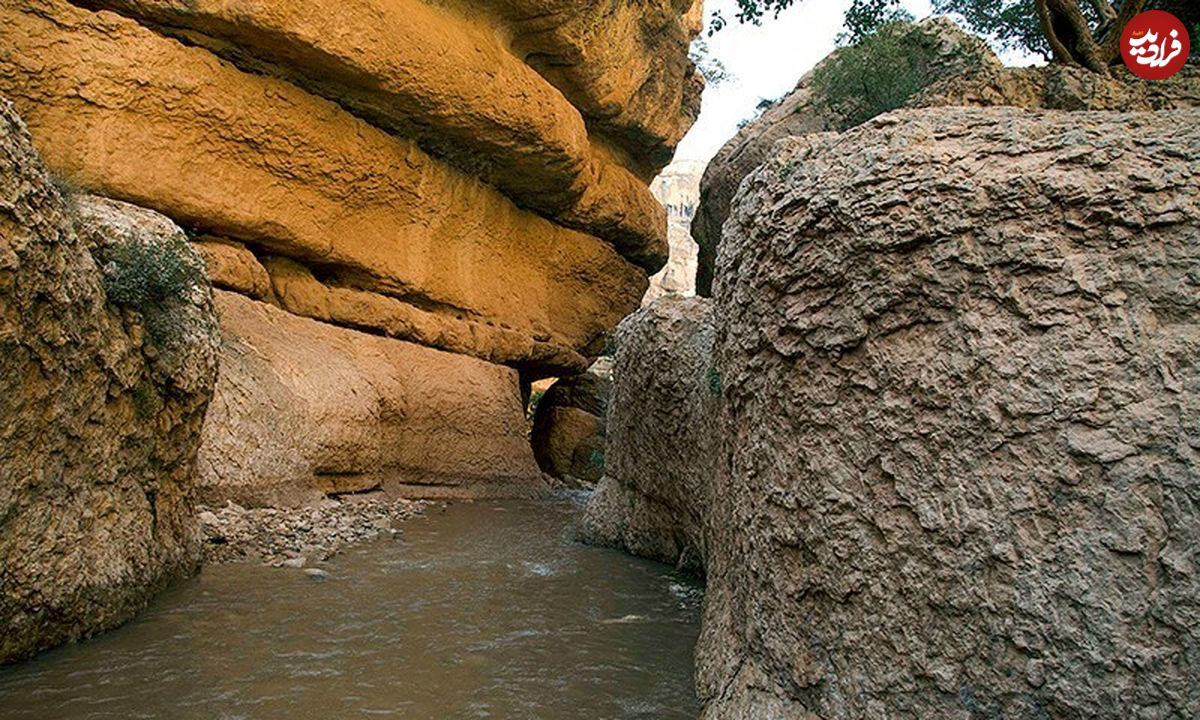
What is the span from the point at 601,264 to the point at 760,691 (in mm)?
15453

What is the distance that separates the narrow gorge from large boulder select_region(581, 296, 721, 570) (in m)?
0.05

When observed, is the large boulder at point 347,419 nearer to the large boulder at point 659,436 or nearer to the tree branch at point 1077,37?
the large boulder at point 659,436

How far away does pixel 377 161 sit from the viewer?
43.0 ft

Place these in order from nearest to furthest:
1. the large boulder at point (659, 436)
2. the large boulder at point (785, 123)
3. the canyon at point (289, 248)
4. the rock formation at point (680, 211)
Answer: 1. the canyon at point (289, 248)
2. the large boulder at point (659, 436)
3. the large boulder at point (785, 123)
4. the rock formation at point (680, 211)

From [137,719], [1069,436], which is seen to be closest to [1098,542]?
[1069,436]

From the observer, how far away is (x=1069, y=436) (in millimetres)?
2869

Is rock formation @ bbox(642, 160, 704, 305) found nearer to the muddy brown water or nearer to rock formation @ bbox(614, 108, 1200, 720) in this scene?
the muddy brown water

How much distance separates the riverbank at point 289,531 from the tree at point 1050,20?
989cm

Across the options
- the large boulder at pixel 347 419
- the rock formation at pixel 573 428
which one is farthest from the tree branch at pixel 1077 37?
the rock formation at pixel 573 428

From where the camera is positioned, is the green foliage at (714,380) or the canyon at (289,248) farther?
the green foliage at (714,380)

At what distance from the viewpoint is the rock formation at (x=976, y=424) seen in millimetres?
2699

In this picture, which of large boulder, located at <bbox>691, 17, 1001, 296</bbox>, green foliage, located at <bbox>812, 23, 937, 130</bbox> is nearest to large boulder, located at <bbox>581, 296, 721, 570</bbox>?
large boulder, located at <bbox>691, 17, 1001, 296</bbox>

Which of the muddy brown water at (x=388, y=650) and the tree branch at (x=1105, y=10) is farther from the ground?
the tree branch at (x=1105, y=10)

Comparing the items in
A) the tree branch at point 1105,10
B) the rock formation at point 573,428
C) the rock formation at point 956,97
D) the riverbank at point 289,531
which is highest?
the tree branch at point 1105,10
